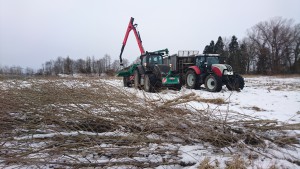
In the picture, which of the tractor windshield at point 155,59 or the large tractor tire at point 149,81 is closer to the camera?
the large tractor tire at point 149,81

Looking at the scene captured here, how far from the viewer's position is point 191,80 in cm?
1022

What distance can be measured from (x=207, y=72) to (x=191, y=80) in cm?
106

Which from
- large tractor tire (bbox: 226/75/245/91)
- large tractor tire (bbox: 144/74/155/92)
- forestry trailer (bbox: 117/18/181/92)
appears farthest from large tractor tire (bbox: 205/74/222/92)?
large tractor tire (bbox: 144/74/155/92)

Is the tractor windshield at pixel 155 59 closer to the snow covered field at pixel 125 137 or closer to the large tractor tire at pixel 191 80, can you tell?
the large tractor tire at pixel 191 80

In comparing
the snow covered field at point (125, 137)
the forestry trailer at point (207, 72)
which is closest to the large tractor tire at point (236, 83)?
the forestry trailer at point (207, 72)

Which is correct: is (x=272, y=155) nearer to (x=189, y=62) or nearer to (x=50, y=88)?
(x=50, y=88)

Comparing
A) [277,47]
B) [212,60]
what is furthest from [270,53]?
[212,60]

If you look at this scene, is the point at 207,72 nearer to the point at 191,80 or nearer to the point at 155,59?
the point at 191,80

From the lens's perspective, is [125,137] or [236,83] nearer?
[125,137]

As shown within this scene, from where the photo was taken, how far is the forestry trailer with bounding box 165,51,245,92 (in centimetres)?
863

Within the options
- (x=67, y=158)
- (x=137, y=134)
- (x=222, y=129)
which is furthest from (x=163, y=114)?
(x=67, y=158)

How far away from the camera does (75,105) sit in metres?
2.68

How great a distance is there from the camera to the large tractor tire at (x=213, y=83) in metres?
8.30

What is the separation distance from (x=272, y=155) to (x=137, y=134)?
1.44 meters
